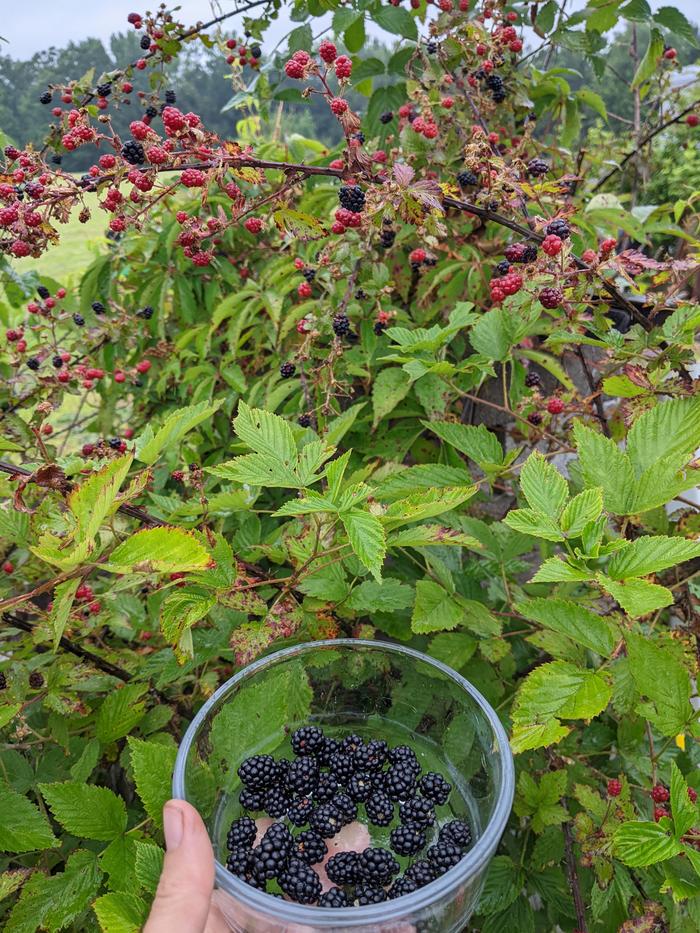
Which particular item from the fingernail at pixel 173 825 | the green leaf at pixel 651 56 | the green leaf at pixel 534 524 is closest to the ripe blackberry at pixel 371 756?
the fingernail at pixel 173 825

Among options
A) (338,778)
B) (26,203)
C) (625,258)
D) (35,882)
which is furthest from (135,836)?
(625,258)

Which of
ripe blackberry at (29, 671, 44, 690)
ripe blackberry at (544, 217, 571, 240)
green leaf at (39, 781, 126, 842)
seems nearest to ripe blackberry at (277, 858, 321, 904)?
green leaf at (39, 781, 126, 842)

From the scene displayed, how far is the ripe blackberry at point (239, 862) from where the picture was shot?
0.81 metres

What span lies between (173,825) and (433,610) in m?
0.49

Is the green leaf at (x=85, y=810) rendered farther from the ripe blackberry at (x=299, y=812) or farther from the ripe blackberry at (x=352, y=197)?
the ripe blackberry at (x=352, y=197)

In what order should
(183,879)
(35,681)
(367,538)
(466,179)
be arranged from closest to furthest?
(183,879) < (367,538) < (35,681) < (466,179)

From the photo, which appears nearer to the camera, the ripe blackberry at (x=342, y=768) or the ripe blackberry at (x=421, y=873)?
the ripe blackberry at (x=421, y=873)

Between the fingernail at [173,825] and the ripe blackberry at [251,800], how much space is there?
205mm

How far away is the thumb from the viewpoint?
2.11ft

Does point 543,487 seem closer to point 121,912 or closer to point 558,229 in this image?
point 558,229

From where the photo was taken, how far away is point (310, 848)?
85 centimetres

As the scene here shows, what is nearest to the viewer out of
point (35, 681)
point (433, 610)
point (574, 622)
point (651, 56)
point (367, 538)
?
point (367, 538)

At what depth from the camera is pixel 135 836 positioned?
2.89ft

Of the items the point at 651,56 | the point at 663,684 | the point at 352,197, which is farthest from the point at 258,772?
the point at 651,56
